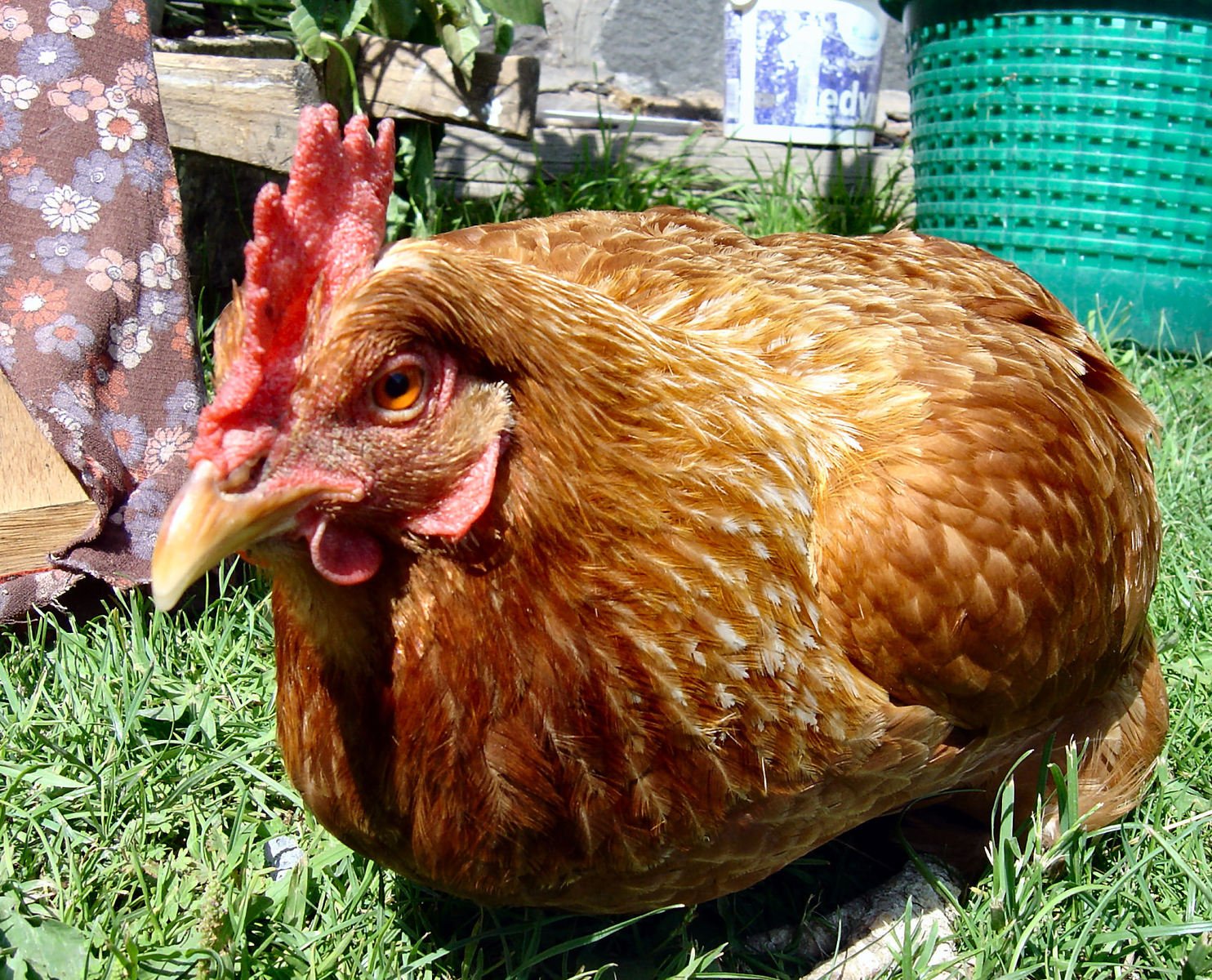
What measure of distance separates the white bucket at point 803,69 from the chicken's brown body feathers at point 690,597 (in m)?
2.99

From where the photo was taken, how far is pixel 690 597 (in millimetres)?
1473

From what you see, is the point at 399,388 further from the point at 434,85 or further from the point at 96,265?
the point at 434,85

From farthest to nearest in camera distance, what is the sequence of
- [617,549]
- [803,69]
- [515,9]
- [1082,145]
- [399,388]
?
1. [803,69]
2. [1082,145]
3. [515,9]
4. [617,549]
5. [399,388]

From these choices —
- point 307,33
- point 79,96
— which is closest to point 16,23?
point 79,96

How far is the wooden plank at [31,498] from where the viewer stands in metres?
2.46

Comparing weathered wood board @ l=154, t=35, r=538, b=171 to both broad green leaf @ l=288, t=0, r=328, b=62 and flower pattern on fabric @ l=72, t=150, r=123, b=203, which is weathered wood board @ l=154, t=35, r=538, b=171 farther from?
flower pattern on fabric @ l=72, t=150, r=123, b=203

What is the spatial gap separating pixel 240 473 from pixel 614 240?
1239 mm

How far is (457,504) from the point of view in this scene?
1312 millimetres

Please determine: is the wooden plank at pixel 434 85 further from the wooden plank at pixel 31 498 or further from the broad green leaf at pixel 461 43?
the wooden plank at pixel 31 498

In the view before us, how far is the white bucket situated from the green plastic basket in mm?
314

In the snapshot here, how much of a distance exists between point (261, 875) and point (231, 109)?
2269mm

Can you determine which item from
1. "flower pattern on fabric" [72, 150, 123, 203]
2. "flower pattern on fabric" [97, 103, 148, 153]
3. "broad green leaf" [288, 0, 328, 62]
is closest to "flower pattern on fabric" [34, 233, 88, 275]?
"flower pattern on fabric" [72, 150, 123, 203]

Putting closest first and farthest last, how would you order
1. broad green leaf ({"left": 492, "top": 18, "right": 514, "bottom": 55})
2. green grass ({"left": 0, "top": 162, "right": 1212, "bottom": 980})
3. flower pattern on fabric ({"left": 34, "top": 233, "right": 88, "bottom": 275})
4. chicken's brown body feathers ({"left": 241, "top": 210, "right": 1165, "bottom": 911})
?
1. chicken's brown body feathers ({"left": 241, "top": 210, "right": 1165, "bottom": 911})
2. green grass ({"left": 0, "top": 162, "right": 1212, "bottom": 980})
3. flower pattern on fabric ({"left": 34, "top": 233, "right": 88, "bottom": 275})
4. broad green leaf ({"left": 492, "top": 18, "right": 514, "bottom": 55})

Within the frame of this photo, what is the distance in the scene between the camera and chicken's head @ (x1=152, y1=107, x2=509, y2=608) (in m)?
1.18
